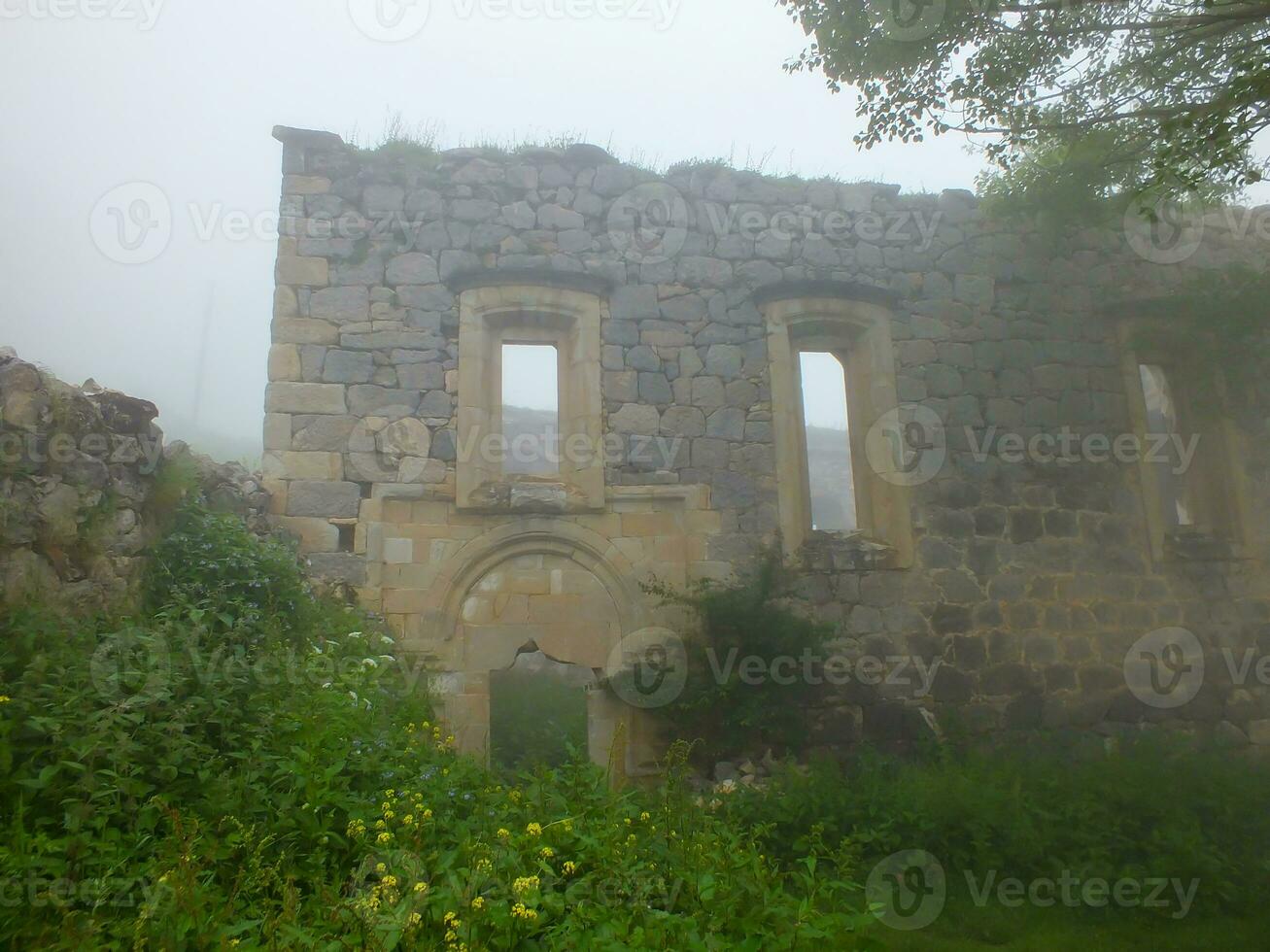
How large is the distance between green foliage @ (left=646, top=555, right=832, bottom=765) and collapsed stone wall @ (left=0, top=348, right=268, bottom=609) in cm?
368

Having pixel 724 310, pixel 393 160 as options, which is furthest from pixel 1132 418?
pixel 393 160

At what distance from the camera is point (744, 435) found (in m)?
7.58

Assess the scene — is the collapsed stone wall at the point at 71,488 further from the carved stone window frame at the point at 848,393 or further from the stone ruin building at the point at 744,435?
the carved stone window frame at the point at 848,393

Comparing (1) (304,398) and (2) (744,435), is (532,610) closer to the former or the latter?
(2) (744,435)

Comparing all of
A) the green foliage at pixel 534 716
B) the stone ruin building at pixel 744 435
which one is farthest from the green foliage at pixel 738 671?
the green foliage at pixel 534 716

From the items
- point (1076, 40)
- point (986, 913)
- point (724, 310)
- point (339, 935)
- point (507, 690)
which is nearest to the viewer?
point (339, 935)

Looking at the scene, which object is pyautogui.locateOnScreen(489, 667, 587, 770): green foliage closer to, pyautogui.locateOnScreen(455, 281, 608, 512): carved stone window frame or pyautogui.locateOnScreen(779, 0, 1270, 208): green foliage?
pyautogui.locateOnScreen(455, 281, 608, 512): carved stone window frame

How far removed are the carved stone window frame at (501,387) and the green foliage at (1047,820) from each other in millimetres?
2826

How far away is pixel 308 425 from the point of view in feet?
23.0

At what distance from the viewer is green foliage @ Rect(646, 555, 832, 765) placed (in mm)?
6605

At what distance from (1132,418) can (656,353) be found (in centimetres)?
462

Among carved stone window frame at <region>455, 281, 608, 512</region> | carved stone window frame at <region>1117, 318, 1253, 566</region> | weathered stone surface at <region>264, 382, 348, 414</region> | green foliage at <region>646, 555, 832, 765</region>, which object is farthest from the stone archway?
carved stone window frame at <region>1117, 318, 1253, 566</region>

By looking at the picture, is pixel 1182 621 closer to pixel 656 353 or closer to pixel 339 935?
pixel 656 353

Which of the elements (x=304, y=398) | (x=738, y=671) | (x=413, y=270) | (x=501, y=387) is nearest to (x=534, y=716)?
(x=738, y=671)
